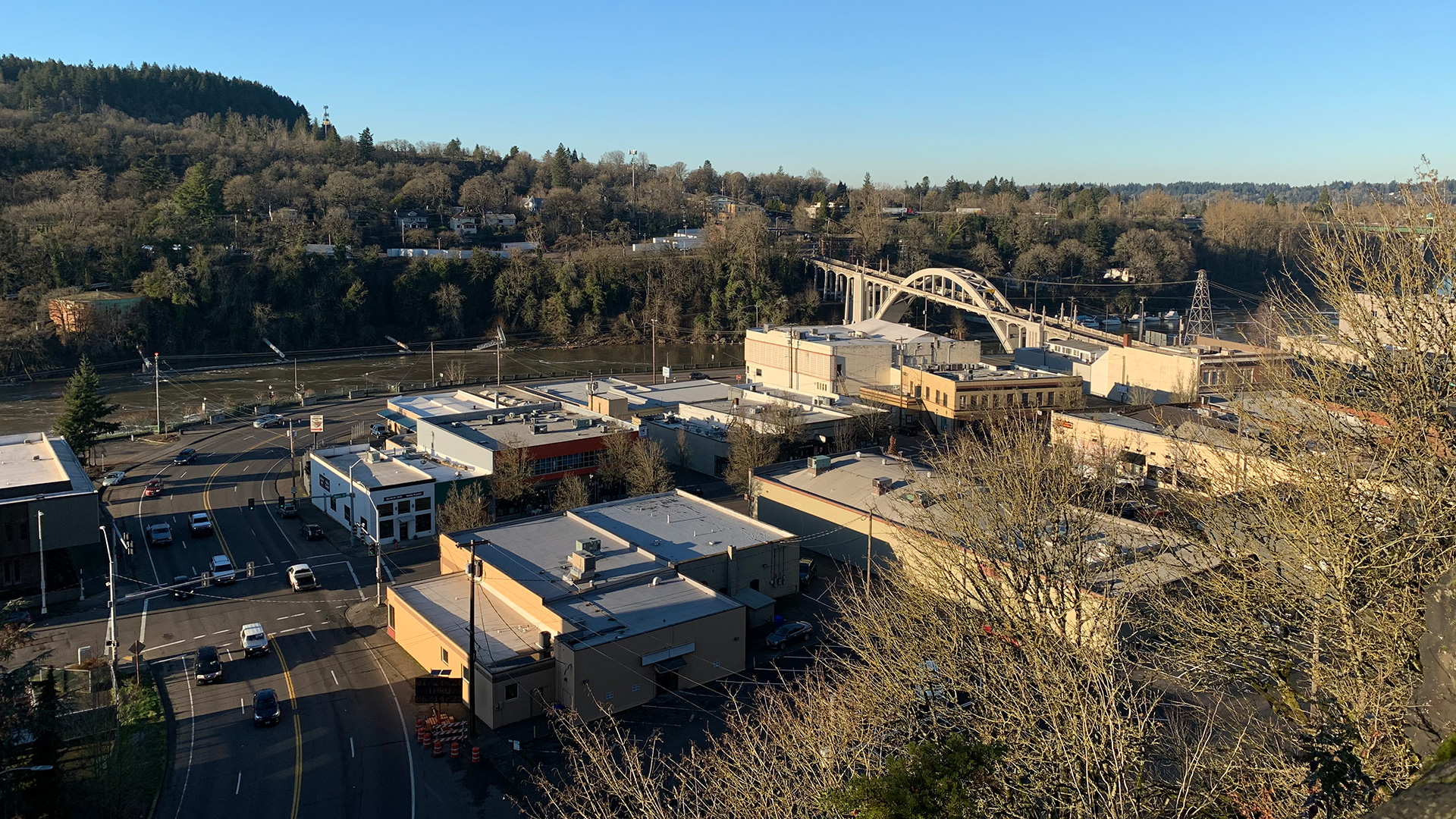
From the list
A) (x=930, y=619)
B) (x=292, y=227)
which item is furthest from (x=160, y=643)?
(x=292, y=227)

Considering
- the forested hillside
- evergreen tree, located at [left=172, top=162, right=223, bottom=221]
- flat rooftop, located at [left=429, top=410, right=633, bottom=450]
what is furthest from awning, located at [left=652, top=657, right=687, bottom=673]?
evergreen tree, located at [left=172, top=162, right=223, bottom=221]

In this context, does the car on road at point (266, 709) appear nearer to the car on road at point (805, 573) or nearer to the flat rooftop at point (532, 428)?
the car on road at point (805, 573)

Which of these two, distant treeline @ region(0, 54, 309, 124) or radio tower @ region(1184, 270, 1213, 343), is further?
distant treeline @ region(0, 54, 309, 124)

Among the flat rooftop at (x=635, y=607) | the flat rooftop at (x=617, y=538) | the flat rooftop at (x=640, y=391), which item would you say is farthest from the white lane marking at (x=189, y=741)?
the flat rooftop at (x=640, y=391)

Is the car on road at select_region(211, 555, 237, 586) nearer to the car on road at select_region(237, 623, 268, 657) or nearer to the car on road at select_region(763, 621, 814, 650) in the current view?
the car on road at select_region(237, 623, 268, 657)

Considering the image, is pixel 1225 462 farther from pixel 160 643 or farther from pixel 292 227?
pixel 292 227
